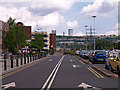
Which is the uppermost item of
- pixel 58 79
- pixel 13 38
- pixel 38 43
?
pixel 13 38

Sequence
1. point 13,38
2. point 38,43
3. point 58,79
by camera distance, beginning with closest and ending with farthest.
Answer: point 58,79
point 13,38
point 38,43

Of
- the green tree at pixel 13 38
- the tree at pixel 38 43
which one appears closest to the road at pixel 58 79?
the green tree at pixel 13 38

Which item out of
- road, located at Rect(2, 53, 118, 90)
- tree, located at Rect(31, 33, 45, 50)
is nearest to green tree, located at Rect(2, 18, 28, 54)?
road, located at Rect(2, 53, 118, 90)

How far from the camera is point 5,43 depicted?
47.7m

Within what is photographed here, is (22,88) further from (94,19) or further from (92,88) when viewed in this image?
(94,19)

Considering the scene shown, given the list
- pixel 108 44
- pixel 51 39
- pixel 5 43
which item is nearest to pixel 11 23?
pixel 5 43

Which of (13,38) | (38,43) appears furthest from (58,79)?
(38,43)

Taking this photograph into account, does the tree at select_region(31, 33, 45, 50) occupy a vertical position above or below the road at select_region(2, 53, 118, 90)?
above

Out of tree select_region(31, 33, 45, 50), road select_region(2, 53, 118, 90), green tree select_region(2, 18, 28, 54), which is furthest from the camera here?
tree select_region(31, 33, 45, 50)

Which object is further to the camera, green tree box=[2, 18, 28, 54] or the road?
green tree box=[2, 18, 28, 54]

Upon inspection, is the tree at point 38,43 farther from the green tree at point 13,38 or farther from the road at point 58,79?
the road at point 58,79

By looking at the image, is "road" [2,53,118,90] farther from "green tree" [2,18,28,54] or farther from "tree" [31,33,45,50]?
"tree" [31,33,45,50]

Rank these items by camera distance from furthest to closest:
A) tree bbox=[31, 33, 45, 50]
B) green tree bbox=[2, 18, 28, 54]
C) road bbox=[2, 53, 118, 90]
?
tree bbox=[31, 33, 45, 50] → green tree bbox=[2, 18, 28, 54] → road bbox=[2, 53, 118, 90]

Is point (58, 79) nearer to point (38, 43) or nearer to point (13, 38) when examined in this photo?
point (13, 38)
